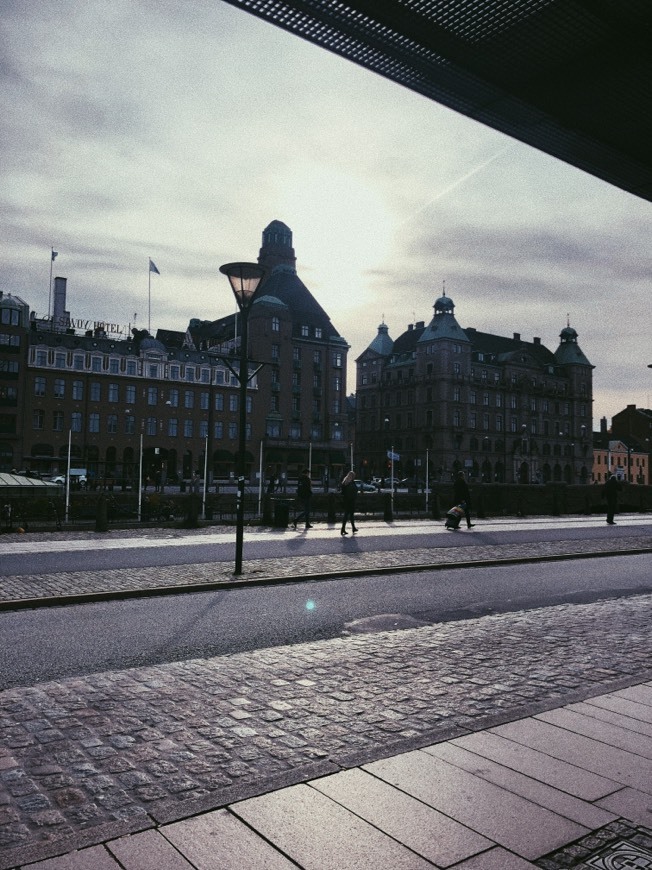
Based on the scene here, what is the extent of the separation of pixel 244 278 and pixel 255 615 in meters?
6.22

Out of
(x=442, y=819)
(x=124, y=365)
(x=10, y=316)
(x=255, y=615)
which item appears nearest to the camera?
(x=442, y=819)

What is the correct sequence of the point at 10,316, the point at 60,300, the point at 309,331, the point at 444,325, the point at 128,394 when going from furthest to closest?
the point at 444,325, the point at 309,331, the point at 60,300, the point at 128,394, the point at 10,316

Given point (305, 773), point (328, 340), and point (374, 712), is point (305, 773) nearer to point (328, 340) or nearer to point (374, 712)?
point (374, 712)

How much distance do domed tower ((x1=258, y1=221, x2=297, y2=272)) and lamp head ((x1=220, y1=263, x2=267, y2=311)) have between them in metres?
101

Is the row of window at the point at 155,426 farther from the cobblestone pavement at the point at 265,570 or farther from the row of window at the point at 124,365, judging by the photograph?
the cobblestone pavement at the point at 265,570

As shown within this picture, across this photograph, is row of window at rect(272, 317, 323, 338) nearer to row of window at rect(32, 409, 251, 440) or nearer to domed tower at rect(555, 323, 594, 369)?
row of window at rect(32, 409, 251, 440)

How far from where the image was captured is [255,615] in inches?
342

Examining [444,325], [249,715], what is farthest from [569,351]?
[249,715]

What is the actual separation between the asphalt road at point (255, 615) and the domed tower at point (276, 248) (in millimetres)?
103228

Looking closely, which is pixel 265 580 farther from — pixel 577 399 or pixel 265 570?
pixel 577 399

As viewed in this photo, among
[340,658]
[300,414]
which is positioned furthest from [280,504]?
[300,414]

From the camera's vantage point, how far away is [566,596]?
1054 cm

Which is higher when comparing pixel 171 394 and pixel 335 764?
pixel 171 394

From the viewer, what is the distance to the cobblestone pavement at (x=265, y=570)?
10.1m
